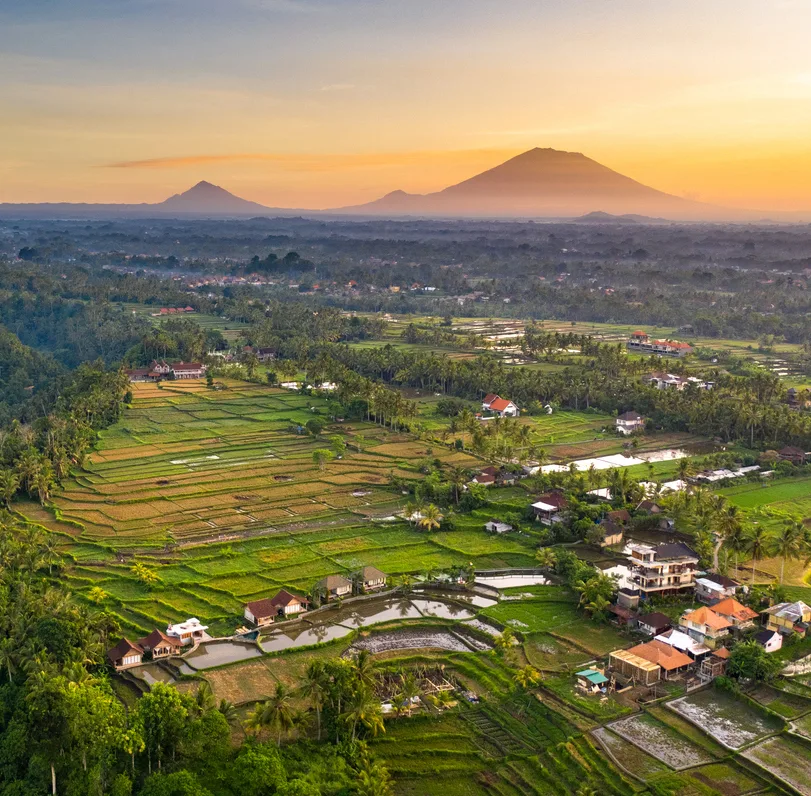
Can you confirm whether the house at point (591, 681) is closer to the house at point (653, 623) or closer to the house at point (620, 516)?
the house at point (653, 623)

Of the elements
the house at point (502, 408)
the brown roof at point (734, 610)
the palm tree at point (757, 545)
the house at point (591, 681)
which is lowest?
the house at point (591, 681)

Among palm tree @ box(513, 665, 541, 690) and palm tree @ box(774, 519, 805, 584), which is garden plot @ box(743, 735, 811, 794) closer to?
palm tree @ box(513, 665, 541, 690)

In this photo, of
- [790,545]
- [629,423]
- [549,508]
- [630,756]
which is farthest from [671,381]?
[630,756]

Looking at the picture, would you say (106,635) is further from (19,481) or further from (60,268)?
(60,268)

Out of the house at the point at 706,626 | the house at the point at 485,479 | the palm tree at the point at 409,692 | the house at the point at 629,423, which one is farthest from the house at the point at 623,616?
the house at the point at 629,423

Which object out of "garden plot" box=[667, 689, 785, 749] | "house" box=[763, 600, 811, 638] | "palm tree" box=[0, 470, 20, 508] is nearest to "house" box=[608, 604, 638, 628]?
"garden plot" box=[667, 689, 785, 749]

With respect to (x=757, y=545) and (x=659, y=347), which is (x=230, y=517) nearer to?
(x=757, y=545)

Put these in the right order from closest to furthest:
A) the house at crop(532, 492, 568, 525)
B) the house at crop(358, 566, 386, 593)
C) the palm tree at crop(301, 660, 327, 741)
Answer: the palm tree at crop(301, 660, 327, 741) → the house at crop(358, 566, 386, 593) → the house at crop(532, 492, 568, 525)
